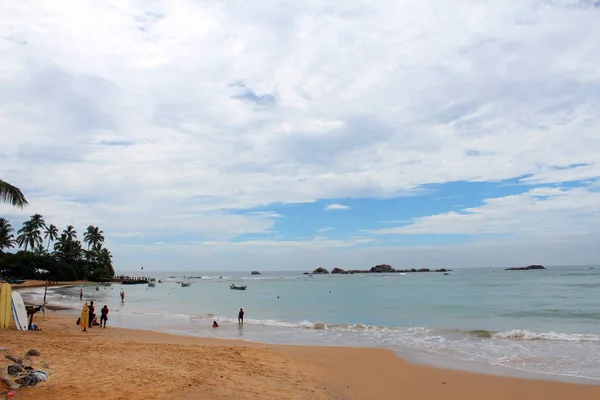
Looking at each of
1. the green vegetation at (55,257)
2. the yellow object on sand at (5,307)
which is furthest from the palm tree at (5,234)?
the yellow object on sand at (5,307)

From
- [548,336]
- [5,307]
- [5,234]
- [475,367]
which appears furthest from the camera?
[5,234]

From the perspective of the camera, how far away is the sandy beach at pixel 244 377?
28.8 ft

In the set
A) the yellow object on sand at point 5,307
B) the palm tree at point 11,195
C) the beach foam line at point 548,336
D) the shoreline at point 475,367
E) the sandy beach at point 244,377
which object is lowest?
the beach foam line at point 548,336

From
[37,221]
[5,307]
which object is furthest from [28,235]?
[5,307]

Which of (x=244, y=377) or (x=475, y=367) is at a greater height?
(x=244, y=377)

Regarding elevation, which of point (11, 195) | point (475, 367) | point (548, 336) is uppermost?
point (11, 195)

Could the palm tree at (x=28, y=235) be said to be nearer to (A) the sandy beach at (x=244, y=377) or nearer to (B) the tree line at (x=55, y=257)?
(B) the tree line at (x=55, y=257)

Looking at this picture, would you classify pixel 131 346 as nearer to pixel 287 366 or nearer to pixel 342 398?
pixel 287 366

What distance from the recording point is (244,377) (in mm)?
10609

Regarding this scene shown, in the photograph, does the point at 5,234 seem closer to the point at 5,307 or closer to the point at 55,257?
the point at 55,257

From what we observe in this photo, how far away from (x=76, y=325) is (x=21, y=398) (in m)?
16.9

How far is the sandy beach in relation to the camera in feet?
28.8

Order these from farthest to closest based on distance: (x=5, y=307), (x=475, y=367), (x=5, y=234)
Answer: (x=5, y=234) → (x=5, y=307) → (x=475, y=367)

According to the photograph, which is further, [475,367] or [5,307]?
[5,307]
